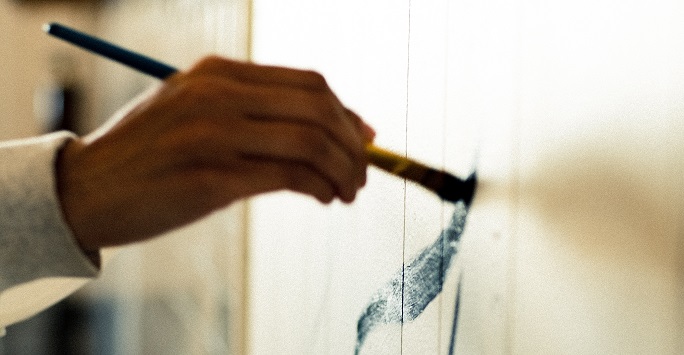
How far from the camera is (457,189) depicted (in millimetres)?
306

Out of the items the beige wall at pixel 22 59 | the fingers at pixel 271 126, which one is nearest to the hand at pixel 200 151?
the fingers at pixel 271 126

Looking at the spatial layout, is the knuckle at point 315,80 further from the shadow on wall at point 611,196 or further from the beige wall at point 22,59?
the beige wall at point 22,59

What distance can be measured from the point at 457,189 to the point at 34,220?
193mm

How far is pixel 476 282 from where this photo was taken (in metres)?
0.29

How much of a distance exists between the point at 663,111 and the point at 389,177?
0.16 meters

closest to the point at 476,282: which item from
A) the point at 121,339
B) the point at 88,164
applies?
the point at 88,164

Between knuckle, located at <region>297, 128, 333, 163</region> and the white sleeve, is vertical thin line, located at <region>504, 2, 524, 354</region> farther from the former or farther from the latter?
the white sleeve

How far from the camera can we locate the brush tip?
0.30 meters

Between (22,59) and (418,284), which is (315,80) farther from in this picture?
(22,59)

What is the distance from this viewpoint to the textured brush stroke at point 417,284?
0.31 metres

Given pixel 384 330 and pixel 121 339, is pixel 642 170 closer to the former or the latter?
pixel 384 330

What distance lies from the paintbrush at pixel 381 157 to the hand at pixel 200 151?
20mm

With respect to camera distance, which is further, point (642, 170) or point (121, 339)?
point (121, 339)

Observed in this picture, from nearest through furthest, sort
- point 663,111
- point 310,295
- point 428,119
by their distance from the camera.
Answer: point 663,111, point 428,119, point 310,295
